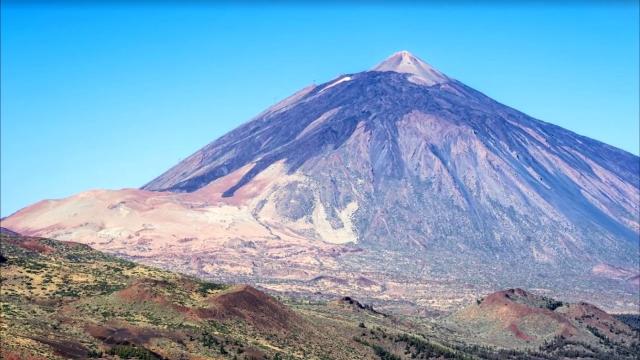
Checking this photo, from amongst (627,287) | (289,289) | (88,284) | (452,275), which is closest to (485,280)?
(452,275)

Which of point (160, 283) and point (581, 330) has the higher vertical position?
point (160, 283)

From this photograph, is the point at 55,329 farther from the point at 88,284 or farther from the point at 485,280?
the point at 485,280

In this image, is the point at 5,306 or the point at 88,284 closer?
the point at 5,306

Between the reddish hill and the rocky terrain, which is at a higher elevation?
the rocky terrain

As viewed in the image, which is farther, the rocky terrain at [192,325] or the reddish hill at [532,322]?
the reddish hill at [532,322]

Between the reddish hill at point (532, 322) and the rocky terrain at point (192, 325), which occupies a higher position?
the rocky terrain at point (192, 325)

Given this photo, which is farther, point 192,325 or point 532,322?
point 532,322

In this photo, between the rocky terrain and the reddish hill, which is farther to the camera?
the reddish hill

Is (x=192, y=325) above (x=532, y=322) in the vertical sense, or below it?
above
